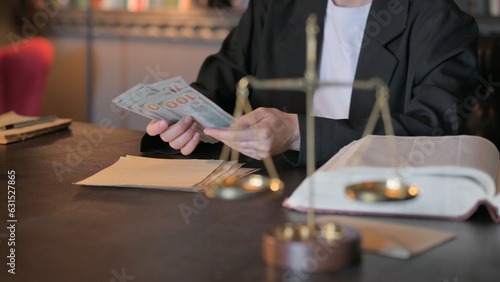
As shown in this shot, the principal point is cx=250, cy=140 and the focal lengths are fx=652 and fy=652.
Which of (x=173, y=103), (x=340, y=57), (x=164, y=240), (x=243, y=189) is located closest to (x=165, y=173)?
(x=173, y=103)

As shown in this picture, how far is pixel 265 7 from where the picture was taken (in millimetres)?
2096

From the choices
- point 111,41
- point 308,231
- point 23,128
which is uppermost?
point 308,231

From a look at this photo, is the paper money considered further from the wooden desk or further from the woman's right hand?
the wooden desk

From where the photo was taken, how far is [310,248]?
81 centimetres

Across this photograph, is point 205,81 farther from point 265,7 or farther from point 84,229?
point 84,229

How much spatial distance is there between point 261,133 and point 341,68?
645mm

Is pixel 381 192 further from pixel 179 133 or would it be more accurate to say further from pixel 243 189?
pixel 179 133

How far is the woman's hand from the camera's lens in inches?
55.9

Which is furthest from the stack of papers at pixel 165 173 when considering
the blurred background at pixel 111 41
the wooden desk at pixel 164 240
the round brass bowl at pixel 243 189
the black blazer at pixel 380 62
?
the blurred background at pixel 111 41

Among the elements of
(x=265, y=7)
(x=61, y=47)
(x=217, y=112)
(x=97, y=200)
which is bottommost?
(x=61, y=47)

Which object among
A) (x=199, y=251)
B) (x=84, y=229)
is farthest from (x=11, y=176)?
(x=199, y=251)

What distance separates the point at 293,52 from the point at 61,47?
2.55m

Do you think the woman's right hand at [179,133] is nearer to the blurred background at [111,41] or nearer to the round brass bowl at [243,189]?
the round brass bowl at [243,189]

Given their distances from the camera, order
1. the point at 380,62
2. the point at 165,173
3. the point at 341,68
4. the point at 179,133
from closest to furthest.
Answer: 1. the point at 165,173
2. the point at 179,133
3. the point at 380,62
4. the point at 341,68
